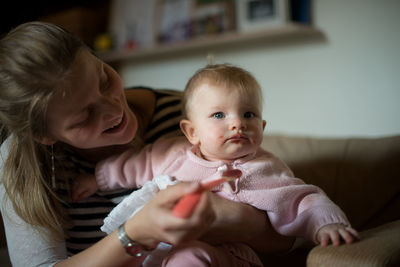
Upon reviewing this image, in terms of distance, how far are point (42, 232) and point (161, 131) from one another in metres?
0.51

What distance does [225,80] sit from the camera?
41.3 inches

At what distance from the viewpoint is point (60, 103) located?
0.90 metres

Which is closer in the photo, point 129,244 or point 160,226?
point 160,226

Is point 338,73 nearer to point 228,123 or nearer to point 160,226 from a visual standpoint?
point 228,123

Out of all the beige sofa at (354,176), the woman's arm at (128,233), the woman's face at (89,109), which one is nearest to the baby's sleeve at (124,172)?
the woman's face at (89,109)

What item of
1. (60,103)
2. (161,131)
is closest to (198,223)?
(60,103)

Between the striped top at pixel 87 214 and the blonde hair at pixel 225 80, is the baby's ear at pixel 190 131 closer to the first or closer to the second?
the blonde hair at pixel 225 80

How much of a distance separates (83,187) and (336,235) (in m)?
0.72

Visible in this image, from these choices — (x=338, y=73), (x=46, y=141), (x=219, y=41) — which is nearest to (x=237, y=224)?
(x=46, y=141)

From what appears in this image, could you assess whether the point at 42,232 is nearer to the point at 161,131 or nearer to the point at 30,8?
the point at 161,131

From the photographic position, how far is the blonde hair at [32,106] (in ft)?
2.89

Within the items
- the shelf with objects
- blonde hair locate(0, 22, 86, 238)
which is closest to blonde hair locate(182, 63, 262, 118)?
blonde hair locate(0, 22, 86, 238)

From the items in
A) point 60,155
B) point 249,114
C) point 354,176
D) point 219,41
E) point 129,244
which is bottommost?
point 354,176

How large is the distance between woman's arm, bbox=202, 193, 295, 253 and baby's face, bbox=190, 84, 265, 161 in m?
0.14
